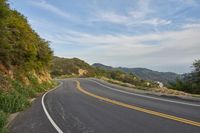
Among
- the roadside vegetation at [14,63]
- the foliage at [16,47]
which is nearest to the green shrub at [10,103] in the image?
the roadside vegetation at [14,63]

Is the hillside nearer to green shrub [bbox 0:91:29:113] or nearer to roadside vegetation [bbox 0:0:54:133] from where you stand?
roadside vegetation [bbox 0:0:54:133]

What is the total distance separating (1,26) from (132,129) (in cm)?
1276

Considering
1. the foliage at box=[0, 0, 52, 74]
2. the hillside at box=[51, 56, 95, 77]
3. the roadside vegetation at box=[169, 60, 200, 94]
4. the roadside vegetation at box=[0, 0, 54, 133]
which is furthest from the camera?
the hillside at box=[51, 56, 95, 77]

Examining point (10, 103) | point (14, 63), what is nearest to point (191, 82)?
point (14, 63)

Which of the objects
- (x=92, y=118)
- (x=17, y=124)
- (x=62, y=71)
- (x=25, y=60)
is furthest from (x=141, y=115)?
(x=62, y=71)

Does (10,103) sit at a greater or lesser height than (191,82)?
lesser

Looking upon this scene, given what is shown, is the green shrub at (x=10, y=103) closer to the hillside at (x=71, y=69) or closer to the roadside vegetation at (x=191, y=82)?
Result: the roadside vegetation at (x=191, y=82)

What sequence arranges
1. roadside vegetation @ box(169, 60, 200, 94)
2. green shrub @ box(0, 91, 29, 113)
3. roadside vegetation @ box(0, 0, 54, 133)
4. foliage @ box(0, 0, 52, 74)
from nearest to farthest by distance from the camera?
1. green shrub @ box(0, 91, 29, 113)
2. roadside vegetation @ box(0, 0, 54, 133)
3. foliage @ box(0, 0, 52, 74)
4. roadside vegetation @ box(169, 60, 200, 94)

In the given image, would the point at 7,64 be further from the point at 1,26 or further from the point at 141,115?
the point at 141,115

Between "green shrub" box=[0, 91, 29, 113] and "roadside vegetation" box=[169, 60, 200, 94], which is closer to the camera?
"green shrub" box=[0, 91, 29, 113]

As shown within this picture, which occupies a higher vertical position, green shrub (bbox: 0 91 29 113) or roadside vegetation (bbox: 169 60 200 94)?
roadside vegetation (bbox: 169 60 200 94)

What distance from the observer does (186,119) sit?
11477 mm

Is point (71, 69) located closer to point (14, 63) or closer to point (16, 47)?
point (14, 63)

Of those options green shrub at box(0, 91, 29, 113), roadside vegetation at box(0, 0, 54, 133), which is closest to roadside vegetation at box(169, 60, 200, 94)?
roadside vegetation at box(0, 0, 54, 133)
